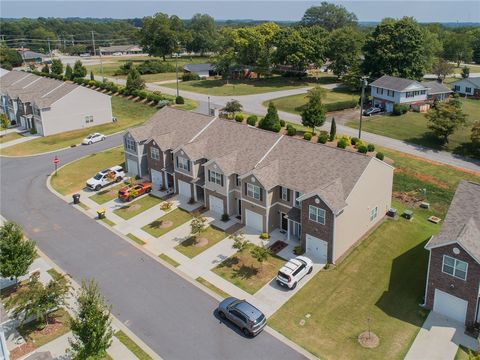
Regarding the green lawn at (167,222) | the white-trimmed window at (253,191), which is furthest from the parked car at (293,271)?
the green lawn at (167,222)

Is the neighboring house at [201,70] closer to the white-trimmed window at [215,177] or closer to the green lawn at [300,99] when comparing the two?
the green lawn at [300,99]

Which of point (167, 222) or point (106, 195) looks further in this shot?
point (106, 195)

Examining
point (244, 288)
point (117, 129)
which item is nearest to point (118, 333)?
point (244, 288)

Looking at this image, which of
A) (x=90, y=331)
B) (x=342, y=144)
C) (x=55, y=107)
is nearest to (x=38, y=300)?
(x=90, y=331)

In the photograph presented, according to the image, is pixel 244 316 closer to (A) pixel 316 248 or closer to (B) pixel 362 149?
(A) pixel 316 248

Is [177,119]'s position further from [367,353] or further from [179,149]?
[367,353]

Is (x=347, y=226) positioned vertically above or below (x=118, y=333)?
above
